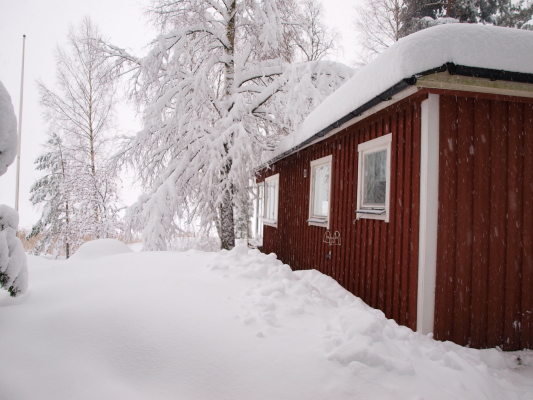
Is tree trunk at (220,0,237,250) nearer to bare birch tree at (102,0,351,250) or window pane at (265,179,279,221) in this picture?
bare birch tree at (102,0,351,250)

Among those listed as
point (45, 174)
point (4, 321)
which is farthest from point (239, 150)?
point (45, 174)

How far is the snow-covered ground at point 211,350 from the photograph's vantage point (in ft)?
5.91

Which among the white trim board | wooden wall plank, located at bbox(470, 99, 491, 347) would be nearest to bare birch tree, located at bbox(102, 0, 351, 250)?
the white trim board

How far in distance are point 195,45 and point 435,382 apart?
889 cm

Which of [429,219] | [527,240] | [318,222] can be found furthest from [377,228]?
[318,222]

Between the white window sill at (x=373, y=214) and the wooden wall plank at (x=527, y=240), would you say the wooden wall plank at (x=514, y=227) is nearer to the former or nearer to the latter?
the wooden wall plank at (x=527, y=240)

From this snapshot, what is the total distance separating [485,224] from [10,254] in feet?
14.3

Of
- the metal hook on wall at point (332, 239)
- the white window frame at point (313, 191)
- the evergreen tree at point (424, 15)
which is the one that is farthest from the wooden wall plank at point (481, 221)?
the evergreen tree at point (424, 15)

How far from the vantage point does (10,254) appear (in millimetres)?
2367

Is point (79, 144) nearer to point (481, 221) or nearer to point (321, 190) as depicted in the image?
point (321, 190)

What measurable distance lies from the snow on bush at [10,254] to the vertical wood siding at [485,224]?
3762 mm

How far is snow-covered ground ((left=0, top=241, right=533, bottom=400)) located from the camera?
70.9 inches

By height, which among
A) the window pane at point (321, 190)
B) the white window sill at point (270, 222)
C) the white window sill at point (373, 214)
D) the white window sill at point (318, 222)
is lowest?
the white window sill at point (270, 222)

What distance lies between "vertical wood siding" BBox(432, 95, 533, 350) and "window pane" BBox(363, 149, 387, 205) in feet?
3.24
